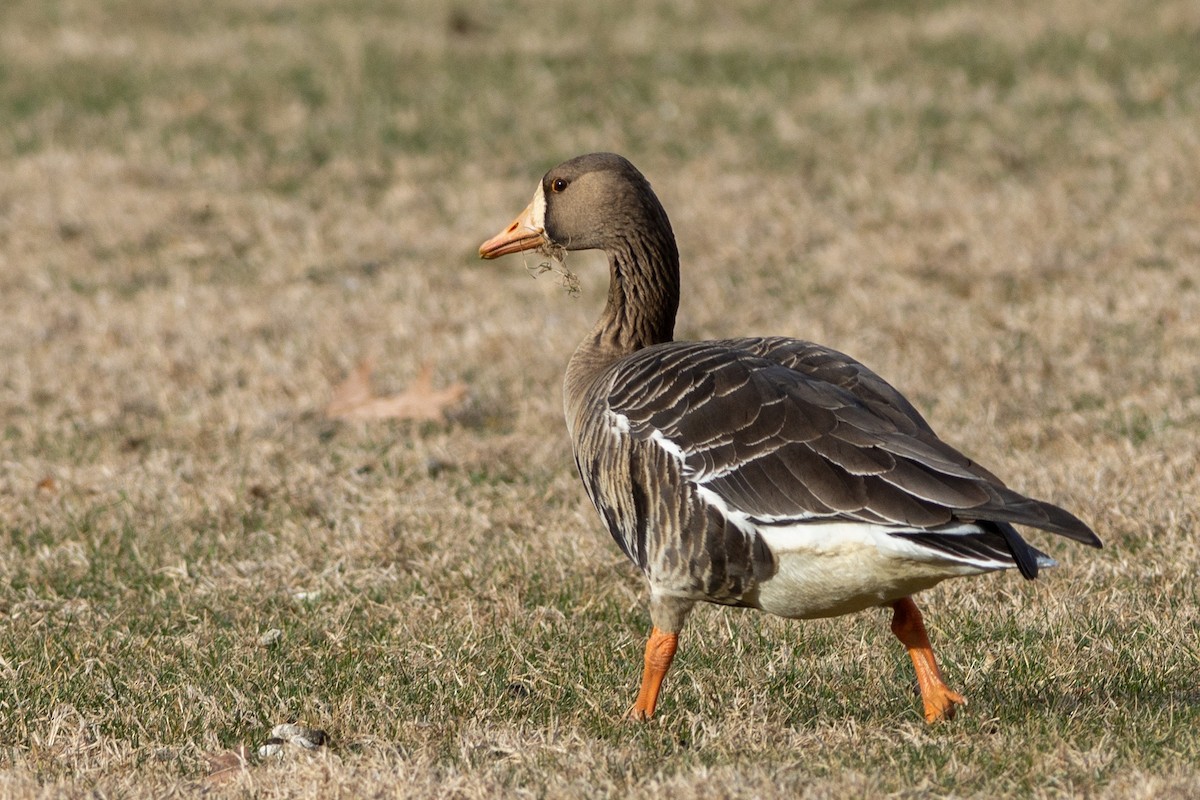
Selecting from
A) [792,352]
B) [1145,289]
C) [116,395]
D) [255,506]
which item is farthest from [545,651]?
[1145,289]

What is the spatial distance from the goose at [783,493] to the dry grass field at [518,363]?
397 millimetres

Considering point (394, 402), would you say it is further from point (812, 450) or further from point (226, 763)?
point (812, 450)

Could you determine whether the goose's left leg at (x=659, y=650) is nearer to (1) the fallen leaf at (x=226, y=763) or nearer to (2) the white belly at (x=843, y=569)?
(2) the white belly at (x=843, y=569)

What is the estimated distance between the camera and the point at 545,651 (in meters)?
5.14

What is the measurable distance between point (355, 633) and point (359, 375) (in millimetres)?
2865

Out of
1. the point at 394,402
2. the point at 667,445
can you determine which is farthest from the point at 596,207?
the point at 394,402

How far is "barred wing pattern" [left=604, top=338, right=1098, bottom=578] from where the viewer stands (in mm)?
3855

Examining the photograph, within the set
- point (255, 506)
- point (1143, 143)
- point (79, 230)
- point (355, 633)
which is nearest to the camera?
point (355, 633)

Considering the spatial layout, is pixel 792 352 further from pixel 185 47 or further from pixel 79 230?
pixel 185 47

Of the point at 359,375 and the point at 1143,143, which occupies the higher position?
the point at 1143,143

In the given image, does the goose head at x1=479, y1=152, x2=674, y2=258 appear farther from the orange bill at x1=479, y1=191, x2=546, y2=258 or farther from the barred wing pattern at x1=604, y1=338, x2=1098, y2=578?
the barred wing pattern at x1=604, y1=338, x2=1098, y2=578

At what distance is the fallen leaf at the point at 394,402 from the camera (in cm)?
786

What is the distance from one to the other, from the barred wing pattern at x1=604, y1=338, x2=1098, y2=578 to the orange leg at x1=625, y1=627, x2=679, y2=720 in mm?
513

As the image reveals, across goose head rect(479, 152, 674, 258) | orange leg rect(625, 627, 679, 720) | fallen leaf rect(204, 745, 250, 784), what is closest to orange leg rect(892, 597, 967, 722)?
orange leg rect(625, 627, 679, 720)
